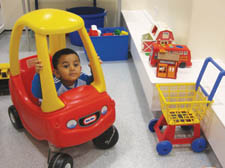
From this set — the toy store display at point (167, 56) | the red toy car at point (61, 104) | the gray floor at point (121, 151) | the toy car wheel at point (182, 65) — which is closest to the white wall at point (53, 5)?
the toy store display at point (167, 56)

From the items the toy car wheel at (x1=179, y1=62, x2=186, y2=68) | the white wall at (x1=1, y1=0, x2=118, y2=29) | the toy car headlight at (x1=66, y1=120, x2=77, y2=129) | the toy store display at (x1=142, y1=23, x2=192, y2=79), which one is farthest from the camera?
the white wall at (x1=1, y1=0, x2=118, y2=29)

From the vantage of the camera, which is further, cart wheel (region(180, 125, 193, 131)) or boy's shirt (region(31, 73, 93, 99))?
cart wheel (region(180, 125, 193, 131))

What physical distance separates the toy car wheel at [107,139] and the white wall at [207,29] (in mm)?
832

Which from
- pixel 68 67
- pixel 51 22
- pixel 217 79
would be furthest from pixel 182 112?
pixel 51 22

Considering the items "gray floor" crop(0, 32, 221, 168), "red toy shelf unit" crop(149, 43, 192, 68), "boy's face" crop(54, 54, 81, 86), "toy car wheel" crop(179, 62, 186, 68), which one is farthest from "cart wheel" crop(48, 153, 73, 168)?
"toy car wheel" crop(179, 62, 186, 68)

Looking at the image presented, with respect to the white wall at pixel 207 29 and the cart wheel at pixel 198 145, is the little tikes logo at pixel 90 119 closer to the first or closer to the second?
the cart wheel at pixel 198 145

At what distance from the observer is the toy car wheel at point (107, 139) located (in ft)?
4.44

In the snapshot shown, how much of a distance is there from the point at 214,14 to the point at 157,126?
78cm

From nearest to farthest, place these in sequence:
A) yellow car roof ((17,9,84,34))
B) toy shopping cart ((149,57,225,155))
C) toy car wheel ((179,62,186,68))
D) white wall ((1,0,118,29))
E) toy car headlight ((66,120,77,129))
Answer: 1. yellow car roof ((17,9,84,34))
2. toy car headlight ((66,120,77,129))
3. toy shopping cart ((149,57,225,155))
4. toy car wheel ((179,62,186,68))
5. white wall ((1,0,118,29))

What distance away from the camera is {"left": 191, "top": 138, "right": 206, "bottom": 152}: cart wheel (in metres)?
1.33

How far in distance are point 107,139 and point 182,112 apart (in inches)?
17.5

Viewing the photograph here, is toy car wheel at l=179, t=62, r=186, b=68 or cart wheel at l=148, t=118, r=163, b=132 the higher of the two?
toy car wheel at l=179, t=62, r=186, b=68

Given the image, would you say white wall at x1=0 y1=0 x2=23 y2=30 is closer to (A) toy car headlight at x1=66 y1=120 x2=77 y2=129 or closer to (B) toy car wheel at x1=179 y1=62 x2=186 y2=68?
(B) toy car wheel at x1=179 y1=62 x2=186 y2=68

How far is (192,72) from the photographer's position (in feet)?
5.14
